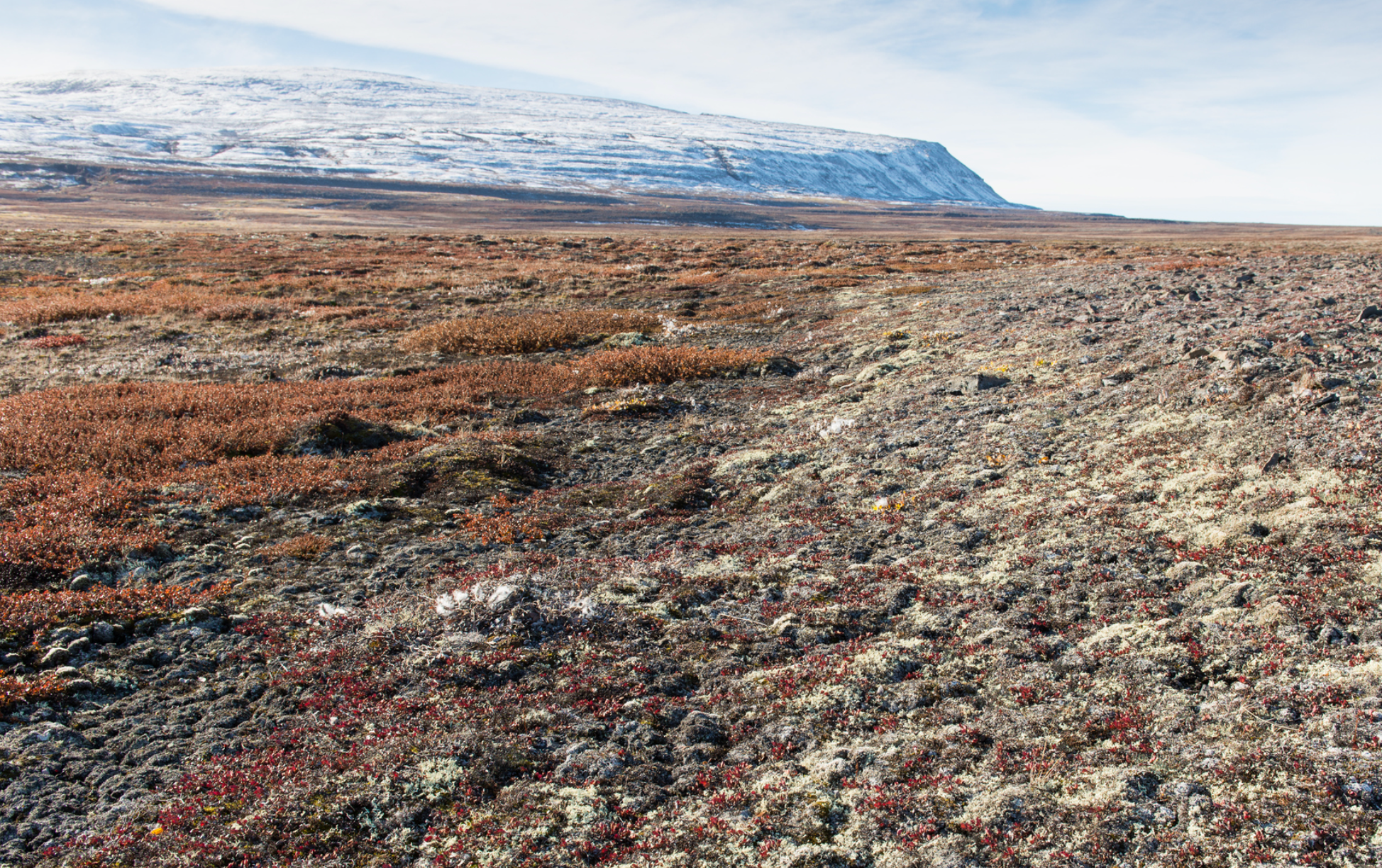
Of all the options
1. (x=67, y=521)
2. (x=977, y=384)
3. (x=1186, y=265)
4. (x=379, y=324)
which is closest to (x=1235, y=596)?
(x=977, y=384)

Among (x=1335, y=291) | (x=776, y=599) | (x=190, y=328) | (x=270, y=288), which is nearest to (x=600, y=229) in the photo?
(x=270, y=288)

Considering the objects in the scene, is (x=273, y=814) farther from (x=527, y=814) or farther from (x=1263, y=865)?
(x=1263, y=865)

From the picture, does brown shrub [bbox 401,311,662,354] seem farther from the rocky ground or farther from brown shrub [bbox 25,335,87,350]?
brown shrub [bbox 25,335,87,350]

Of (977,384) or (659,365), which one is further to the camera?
(659,365)

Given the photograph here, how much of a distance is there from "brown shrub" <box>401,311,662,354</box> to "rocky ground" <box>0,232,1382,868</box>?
7762mm

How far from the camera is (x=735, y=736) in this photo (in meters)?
6.48

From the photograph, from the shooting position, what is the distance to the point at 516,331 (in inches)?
1126

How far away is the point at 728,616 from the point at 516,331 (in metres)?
22.2

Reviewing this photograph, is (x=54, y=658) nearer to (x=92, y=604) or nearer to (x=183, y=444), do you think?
(x=92, y=604)

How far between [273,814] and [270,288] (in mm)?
42039

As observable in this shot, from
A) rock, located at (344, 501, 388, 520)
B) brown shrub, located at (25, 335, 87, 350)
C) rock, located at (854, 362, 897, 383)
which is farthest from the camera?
brown shrub, located at (25, 335, 87, 350)

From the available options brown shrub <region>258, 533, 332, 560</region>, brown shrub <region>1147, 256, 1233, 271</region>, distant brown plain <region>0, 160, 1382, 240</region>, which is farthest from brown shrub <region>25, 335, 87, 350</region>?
distant brown plain <region>0, 160, 1382, 240</region>

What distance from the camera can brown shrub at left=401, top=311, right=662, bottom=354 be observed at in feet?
89.7

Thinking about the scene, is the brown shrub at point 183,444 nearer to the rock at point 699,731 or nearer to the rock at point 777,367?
the rock at point 777,367
